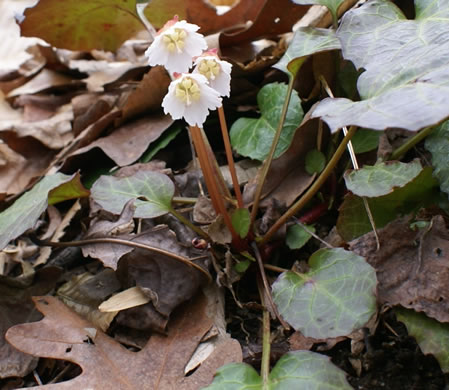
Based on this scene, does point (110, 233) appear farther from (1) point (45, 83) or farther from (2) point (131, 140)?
(1) point (45, 83)

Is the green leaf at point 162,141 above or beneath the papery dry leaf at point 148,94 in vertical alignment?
beneath

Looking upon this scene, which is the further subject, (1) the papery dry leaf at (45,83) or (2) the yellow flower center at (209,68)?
(1) the papery dry leaf at (45,83)

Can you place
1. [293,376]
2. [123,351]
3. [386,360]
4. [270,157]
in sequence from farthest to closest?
[270,157] < [123,351] < [386,360] < [293,376]

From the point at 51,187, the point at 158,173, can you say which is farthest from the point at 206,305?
the point at 51,187

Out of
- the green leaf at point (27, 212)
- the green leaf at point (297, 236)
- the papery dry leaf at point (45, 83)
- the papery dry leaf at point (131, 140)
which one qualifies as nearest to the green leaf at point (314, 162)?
the green leaf at point (297, 236)

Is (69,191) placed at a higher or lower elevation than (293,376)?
Answer: higher

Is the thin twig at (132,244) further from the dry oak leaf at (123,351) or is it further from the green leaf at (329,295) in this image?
the green leaf at (329,295)

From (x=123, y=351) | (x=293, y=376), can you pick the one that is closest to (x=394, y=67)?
(x=293, y=376)
